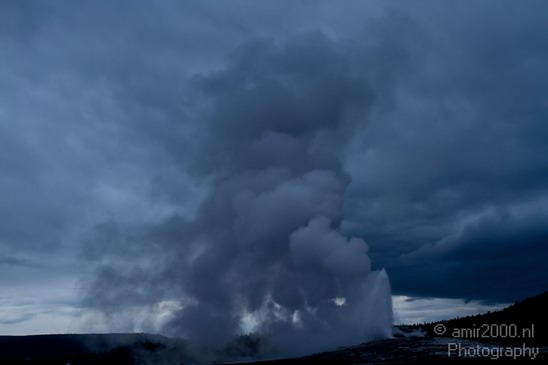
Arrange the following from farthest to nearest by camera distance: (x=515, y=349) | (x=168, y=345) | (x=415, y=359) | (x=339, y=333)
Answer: (x=168, y=345) < (x=339, y=333) < (x=515, y=349) < (x=415, y=359)

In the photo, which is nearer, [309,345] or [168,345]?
[309,345]

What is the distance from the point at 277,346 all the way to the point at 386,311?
3879 centimetres

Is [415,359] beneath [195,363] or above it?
above

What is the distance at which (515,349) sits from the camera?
305 feet

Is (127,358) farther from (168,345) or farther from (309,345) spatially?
(309,345)

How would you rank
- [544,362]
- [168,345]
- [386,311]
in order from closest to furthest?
[544,362] → [386,311] → [168,345]

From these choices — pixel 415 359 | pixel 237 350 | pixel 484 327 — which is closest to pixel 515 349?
pixel 415 359

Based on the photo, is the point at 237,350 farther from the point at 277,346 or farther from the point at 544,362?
the point at 544,362

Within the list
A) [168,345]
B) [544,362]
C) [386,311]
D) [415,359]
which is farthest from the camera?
[168,345]

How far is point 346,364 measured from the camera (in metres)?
82.7

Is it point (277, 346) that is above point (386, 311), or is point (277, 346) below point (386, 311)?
below

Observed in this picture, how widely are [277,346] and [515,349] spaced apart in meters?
75.0

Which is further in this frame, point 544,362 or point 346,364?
point 346,364

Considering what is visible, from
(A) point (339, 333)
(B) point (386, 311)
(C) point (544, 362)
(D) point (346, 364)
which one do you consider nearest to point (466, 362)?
(C) point (544, 362)
